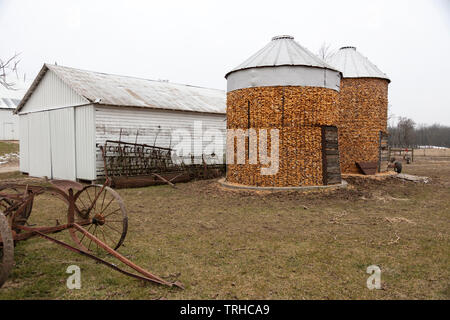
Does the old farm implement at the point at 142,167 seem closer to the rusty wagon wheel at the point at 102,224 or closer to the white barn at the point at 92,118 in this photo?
the white barn at the point at 92,118

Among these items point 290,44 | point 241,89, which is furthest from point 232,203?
point 290,44

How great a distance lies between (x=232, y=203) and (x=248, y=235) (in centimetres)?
354

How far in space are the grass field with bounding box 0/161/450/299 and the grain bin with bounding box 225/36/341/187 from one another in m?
1.49

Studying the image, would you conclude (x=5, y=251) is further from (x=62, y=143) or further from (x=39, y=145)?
(x=39, y=145)

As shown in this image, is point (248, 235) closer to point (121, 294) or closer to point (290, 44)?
point (121, 294)

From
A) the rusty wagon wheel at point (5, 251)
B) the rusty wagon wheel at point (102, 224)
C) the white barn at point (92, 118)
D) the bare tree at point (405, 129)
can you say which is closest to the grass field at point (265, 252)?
the rusty wagon wheel at point (102, 224)

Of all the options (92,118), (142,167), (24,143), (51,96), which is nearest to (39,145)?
(24,143)

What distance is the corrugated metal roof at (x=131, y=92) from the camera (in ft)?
51.8

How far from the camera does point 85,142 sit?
15.4 metres

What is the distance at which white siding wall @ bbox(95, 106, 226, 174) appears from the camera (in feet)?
50.6

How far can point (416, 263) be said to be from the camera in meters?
5.45

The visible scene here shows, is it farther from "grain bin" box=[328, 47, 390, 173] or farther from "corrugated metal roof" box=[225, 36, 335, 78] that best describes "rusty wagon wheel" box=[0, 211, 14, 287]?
"grain bin" box=[328, 47, 390, 173]

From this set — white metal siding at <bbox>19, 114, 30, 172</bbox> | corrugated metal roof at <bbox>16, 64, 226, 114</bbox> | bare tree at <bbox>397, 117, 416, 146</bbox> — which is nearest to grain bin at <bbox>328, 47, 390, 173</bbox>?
corrugated metal roof at <bbox>16, 64, 226, 114</bbox>

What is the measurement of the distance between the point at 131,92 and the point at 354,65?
11.1m
